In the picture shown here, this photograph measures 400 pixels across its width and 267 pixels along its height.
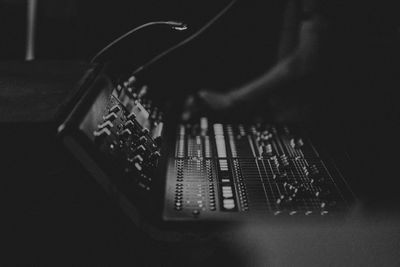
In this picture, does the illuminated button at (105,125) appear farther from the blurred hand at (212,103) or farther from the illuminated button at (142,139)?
the blurred hand at (212,103)

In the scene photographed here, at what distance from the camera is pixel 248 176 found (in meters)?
1.60

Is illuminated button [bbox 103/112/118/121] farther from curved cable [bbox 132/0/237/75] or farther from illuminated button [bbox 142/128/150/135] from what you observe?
curved cable [bbox 132/0/237/75]

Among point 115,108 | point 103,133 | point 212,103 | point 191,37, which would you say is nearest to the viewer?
point 103,133

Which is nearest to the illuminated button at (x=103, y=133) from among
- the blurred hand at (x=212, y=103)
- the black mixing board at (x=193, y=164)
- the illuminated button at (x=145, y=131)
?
the black mixing board at (x=193, y=164)

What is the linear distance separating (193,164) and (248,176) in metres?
0.21

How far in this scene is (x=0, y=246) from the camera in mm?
1298

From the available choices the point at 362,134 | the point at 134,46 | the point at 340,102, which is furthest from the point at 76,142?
the point at 340,102

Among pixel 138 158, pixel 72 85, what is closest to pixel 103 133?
pixel 138 158

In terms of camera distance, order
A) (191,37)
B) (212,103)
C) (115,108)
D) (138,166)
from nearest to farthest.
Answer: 1. (138,166)
2. (115,108)
3. (191,37)
4. (212,103)

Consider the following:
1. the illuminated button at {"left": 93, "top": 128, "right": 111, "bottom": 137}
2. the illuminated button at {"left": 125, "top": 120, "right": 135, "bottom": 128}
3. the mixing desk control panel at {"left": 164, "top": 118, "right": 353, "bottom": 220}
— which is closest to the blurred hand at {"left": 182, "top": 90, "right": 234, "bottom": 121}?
the mixing desk control panel at {"left": 164, "top": 118, "right": 353, "bottom": 220}

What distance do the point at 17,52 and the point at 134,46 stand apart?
57cm

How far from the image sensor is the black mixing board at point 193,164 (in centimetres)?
130

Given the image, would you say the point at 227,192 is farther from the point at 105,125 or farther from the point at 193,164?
the point at 105,125

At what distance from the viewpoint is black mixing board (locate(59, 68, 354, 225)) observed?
4.27 ft
